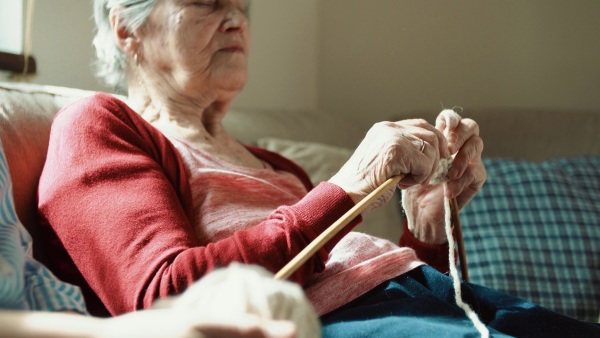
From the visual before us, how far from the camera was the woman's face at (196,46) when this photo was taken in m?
1.13

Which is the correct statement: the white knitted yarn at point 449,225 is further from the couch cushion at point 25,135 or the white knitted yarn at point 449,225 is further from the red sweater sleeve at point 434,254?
the couch cushion at point 25,135

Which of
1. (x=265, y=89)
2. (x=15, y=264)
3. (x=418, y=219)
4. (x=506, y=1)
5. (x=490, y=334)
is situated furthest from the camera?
(x=506, y=1)

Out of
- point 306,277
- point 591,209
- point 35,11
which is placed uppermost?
point 35,11

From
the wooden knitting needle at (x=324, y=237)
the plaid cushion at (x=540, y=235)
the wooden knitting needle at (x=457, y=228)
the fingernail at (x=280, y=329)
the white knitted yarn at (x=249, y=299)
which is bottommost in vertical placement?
the plaid cushion at (x=540, y=235)

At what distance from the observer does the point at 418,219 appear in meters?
1.17

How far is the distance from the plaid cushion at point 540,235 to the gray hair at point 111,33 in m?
0.84

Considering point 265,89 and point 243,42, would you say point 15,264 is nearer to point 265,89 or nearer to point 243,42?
point 243,42

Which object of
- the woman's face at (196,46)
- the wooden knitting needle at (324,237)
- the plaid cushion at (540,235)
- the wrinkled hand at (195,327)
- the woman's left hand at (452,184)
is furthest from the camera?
the plaid cushion at (540,235)

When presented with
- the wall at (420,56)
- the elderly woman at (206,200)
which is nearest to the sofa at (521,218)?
the wall at (420,56)

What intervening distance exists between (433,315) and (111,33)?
726 mm

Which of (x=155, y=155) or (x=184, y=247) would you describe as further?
(x=155, y=155)

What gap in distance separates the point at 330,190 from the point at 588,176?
1056 millimetres

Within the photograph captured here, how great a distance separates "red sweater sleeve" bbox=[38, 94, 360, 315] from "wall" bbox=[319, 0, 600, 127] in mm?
1306

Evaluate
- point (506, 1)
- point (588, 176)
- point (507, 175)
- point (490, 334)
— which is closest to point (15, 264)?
point (490, 334)
